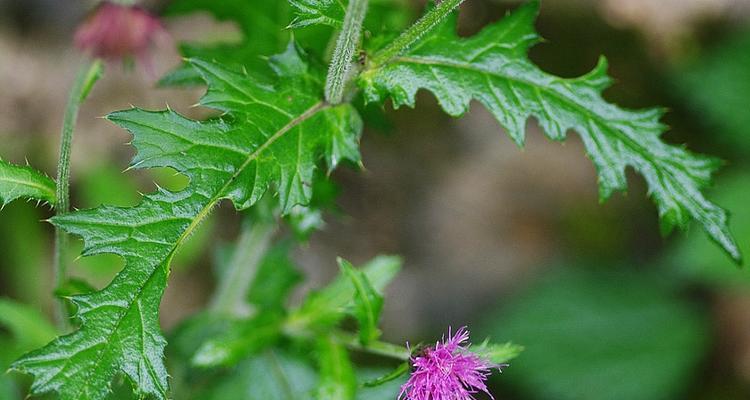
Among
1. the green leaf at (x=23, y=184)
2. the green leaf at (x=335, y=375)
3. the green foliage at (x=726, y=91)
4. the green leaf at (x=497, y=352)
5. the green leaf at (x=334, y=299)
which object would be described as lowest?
the green leaf at (x=497, y=352)

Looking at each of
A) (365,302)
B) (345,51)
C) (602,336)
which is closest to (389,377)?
(365,302)

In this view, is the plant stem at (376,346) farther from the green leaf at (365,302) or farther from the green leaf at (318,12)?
the green leaf at (318,12)

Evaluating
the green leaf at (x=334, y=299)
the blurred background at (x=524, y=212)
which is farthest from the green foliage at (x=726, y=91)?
the green leaf at (x=334, y=299)

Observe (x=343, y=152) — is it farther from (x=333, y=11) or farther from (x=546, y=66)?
(x=546, y=66)

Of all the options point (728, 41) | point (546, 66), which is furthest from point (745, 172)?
point (546, 66)

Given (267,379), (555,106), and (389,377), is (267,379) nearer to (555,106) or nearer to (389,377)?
(389,377)
